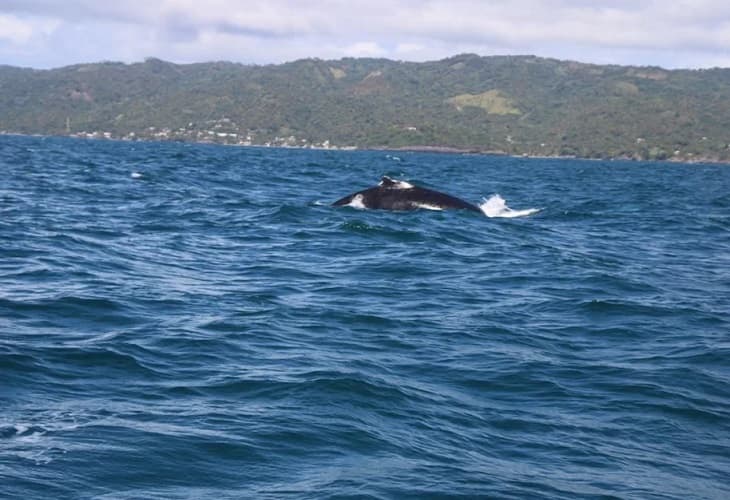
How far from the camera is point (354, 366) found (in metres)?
11.1

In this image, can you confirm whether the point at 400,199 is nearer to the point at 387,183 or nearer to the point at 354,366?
the point at 387,183

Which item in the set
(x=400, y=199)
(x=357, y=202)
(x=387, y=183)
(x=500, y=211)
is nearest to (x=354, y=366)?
(x=400, y=199)

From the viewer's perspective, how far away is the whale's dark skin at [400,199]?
29.5 m

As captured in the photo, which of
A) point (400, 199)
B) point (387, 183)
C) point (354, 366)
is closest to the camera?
point (354, 366)

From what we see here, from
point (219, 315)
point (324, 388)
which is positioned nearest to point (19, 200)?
point (219, 315)

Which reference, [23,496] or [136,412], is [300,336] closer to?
[136,412]

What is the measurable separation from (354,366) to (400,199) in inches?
737

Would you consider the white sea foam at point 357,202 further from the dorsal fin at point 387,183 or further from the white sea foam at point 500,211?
the white sea foam at point 500,211

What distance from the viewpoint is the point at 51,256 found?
723 inches

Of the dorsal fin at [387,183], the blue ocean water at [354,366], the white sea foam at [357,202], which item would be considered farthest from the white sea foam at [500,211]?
the blue ocean water at [354,366]

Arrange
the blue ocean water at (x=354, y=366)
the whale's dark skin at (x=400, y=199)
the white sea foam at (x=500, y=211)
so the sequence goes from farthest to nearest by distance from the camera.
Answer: the white sea foam at (x=500, y=211), the whale's dark skin at (x=400, y=199), the blue ocean water at (x=354, y=366)

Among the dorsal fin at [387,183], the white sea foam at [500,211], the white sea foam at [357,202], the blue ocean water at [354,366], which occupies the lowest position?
the blue ocean water at [354,366]

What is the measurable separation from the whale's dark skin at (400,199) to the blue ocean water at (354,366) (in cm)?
572

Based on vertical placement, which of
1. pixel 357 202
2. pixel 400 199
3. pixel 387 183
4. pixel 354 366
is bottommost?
pixel 354 366
